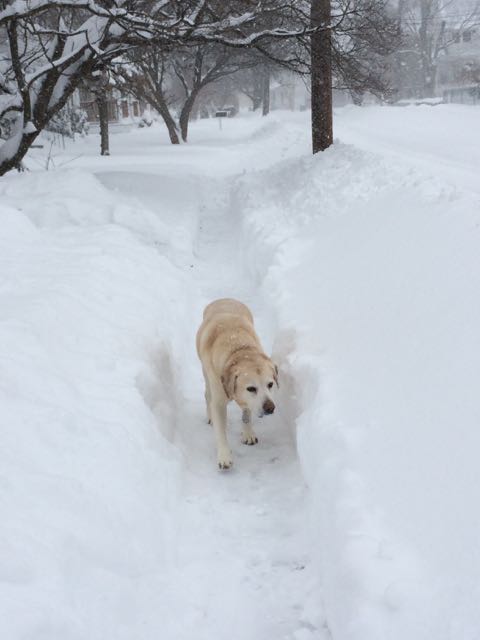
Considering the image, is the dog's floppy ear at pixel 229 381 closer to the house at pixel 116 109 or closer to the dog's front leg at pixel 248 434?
the dog's front leg at pixel 248 434

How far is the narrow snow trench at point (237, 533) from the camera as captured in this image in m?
3.41

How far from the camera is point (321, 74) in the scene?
15023 millimetres

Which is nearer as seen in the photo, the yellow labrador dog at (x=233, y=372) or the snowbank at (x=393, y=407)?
the snowbank at (x=393, y=407)

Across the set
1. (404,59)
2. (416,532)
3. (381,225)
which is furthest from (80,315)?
(404,59)

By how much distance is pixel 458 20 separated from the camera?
75.1 metres

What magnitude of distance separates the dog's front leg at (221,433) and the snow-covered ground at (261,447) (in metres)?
0.12

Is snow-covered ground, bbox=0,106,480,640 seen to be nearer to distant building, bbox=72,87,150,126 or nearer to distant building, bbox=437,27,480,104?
distant building, bbox=72,87,150,126

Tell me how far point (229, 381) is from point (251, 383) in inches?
9.1

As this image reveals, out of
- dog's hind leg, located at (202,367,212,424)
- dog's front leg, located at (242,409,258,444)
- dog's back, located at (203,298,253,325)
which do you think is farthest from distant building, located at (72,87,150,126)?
dog's front leg, located at (242,409,258,444)

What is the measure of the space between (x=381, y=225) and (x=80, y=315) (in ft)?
15.3

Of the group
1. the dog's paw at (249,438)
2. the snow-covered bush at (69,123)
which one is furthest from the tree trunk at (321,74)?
the snow-covered bush at (69,123)

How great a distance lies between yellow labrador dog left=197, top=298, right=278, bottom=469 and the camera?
4883 millimetres

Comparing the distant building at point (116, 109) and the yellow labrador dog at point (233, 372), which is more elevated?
the distant building at point (116, 109)

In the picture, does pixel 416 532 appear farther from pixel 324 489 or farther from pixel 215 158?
pixel 215 158
